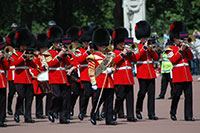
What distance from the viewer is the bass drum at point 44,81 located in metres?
13.5

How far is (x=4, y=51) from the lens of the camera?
12.0 m

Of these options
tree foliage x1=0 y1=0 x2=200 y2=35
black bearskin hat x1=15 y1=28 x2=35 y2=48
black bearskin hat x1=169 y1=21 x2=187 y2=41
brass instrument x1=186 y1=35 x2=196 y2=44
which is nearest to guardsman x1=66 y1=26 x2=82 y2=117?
black bearskin hat x1=15 y1=28 x2=35 y2=48

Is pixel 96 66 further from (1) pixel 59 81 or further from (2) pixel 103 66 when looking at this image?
(1) pixel 59 81

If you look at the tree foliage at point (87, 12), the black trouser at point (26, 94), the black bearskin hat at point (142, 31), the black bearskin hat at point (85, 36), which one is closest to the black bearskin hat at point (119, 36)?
the black bearskin hat at point (142, 31)

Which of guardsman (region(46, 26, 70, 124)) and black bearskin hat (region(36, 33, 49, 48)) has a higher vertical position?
black bearskin hat (region(36, 33, 49, 48))

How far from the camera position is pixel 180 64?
12.6 m

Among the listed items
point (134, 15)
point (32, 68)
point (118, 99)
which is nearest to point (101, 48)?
point (118, 99)

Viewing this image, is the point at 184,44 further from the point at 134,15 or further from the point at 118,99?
the point at 134,15

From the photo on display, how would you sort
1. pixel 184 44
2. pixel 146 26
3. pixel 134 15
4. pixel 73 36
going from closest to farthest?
1. pixel 184 44
2. pixel 146 26
3. pixel 73 36
4. pixel 134 15

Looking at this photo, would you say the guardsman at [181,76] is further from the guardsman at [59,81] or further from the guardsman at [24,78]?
the guardsman at [24,78]

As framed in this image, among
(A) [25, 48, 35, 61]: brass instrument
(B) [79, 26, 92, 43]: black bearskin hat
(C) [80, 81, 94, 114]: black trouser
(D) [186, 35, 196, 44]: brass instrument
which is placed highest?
(B) [79, 26, 92, 43]: black bearskin hat

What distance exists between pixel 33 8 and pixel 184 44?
68.8ft

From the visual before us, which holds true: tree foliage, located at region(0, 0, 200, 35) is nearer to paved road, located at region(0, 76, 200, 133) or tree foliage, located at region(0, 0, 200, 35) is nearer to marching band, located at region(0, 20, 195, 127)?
marching band, located at region(0, 20, 195, 127)

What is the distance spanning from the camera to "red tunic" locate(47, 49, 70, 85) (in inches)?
498
